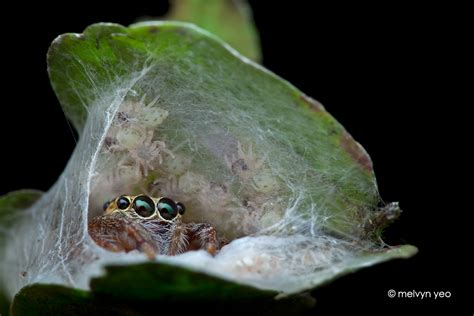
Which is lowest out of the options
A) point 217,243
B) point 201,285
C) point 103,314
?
point 103,314

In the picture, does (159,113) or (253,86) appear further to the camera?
(159,113)

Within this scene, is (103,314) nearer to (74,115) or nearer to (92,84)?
(92,84)

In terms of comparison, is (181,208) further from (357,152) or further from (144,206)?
(357,152)

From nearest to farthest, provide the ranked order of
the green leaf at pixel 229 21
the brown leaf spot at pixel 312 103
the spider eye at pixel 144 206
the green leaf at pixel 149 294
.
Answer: the green leaf at pixel 149 294, the brown leaf spot at pixel 312 103, the spider eye at pixel 144 206, the green leaf at pixel 229 21

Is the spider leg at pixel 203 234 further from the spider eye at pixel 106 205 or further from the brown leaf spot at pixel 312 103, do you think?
the brown leaf spot at pixel 312 103

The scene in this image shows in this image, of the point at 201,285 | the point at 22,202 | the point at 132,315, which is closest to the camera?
the point at 201,285

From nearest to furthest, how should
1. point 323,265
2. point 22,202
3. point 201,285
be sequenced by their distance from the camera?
1. point 201,285
2. point 323,265
3. point 22,202

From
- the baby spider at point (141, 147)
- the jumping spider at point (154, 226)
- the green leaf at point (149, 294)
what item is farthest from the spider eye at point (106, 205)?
the green leaf at point (149, 294)

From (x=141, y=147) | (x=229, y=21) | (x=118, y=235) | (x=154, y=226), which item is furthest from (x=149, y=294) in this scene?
(x=229, y=21)

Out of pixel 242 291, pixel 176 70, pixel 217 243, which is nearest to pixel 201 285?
pixel 242 291
